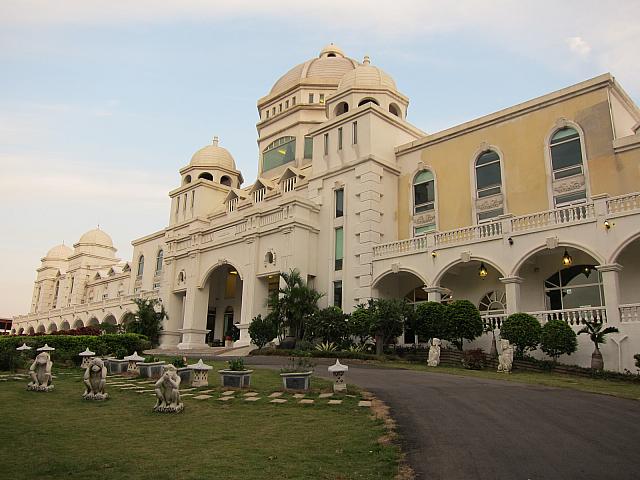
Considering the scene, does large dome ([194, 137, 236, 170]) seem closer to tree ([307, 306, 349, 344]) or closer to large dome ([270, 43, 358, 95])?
large dome ([270, 43, 358, 95])

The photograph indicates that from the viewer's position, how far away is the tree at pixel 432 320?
20.8m

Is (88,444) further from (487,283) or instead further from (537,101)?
(537,101)

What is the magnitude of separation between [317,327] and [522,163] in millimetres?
11876

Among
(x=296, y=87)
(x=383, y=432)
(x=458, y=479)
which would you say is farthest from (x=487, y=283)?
(x=296, y=87)

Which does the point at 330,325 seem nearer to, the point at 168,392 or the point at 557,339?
the point at 557,339

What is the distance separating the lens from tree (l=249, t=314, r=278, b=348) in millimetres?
26344

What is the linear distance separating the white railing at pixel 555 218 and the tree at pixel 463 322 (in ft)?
12.9

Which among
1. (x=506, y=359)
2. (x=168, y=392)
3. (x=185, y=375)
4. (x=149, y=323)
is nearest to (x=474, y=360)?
(x=506, y=359)

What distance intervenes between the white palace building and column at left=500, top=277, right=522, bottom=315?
1.7 inches

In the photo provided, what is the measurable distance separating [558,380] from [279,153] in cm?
2932

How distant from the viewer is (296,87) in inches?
1666

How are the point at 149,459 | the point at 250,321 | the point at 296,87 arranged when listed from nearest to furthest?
the point at 149,459 < the point at 250,321 < the point at 296,87

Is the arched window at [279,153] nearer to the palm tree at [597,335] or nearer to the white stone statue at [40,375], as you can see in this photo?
the palm tree at [597,335]

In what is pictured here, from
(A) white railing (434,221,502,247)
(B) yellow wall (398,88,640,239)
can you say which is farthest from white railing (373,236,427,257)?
(B) yellow wall (398,88,640,239)
